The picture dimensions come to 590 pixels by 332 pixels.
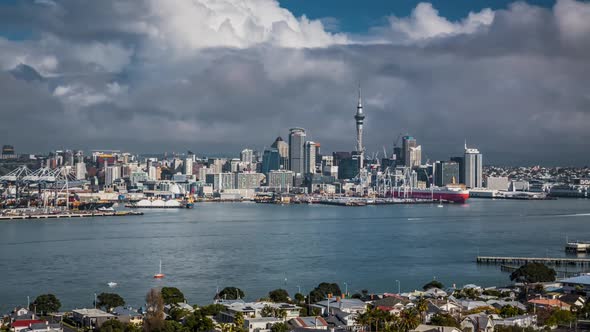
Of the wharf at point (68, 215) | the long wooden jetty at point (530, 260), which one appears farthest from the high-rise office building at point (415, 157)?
the long wooden jetty at point (530, 260)

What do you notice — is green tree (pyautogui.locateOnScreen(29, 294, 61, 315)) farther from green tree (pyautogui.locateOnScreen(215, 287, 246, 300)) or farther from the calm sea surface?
green tree (pyautogui.locateOnScreen(215, 287, 246, 300))

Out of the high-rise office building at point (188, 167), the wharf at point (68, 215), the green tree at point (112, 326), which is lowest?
the green tree at point (112, 326)

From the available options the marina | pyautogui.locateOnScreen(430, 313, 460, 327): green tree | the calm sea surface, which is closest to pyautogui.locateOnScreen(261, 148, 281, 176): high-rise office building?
the calm sea surface

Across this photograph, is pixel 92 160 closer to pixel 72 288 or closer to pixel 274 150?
pixel 274 150

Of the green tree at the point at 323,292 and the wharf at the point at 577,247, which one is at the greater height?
the wharf at the point at 577,247

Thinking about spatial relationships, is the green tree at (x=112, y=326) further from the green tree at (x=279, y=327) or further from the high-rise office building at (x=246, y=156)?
the high-rise office building at (x=246, y=156)

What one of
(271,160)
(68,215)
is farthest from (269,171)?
(68,215)

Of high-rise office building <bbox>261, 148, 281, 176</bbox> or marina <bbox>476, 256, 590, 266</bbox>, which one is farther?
high-rise office building <bbox>261, 148, 281, 176</bbox>

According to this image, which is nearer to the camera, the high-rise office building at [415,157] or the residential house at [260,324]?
the residential house at [260,324]
